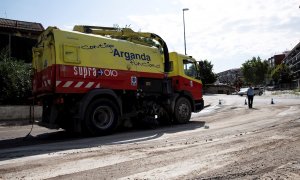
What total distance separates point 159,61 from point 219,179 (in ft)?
29.1

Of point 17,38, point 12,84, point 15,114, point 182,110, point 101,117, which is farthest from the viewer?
point 17,38

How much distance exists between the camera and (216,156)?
6.97 meters

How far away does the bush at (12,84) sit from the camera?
20516 millimetres

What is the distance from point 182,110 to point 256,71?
4526 inches

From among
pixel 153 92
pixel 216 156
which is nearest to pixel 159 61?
pixel 153 92

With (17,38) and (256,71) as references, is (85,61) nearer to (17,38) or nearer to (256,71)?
(17,38)

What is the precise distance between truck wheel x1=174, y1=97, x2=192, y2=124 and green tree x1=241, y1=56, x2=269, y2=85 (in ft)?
375

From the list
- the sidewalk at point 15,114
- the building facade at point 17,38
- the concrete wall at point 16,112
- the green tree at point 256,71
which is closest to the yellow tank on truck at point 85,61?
the sidewalk at point 15,114

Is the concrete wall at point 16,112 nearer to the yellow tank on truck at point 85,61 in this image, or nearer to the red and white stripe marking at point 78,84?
the yellow tank on truck at point 85,61

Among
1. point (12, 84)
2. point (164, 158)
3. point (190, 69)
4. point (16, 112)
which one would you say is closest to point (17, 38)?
point (12, 84)

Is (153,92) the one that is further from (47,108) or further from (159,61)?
(47,108)

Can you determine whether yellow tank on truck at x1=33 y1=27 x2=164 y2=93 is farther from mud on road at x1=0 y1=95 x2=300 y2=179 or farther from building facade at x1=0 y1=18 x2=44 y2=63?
building facade at x1=0 y1=18 x2=44 y2=63

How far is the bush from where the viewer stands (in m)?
20.5

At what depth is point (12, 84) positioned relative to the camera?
815 inches
